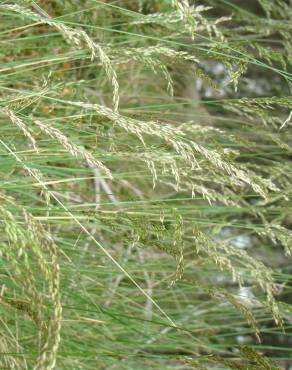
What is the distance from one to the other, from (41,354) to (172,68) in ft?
6.79

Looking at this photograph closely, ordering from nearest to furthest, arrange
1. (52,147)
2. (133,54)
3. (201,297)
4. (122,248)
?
(133,54), (52,147), (122,248), (201,297)

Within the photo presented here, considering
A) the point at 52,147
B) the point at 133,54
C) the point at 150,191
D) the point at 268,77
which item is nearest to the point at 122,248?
the point at 150,191

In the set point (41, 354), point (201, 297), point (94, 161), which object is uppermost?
point (94, 161)

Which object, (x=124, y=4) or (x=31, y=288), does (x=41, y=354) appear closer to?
(x=31, y=288)

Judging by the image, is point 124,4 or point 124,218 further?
point 124,4

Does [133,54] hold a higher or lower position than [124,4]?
higher

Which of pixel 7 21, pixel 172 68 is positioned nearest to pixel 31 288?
pixel 7 21

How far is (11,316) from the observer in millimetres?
1499

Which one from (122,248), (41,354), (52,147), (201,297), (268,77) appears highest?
(41,354)

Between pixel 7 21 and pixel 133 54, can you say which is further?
pixel 7 21

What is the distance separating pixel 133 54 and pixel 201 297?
1741 mm

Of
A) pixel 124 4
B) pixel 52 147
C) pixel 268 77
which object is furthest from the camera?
pixel 268 77

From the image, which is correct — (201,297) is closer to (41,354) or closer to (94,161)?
(94,161)

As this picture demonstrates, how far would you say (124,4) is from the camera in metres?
2.47
